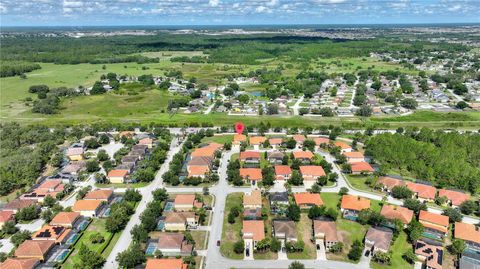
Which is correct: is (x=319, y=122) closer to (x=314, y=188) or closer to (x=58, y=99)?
(x=314, y=188)

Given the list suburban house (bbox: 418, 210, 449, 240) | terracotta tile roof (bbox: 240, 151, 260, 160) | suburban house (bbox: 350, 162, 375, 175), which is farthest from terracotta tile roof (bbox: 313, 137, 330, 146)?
suburban house (bbox: 418, 210, 449, 240)

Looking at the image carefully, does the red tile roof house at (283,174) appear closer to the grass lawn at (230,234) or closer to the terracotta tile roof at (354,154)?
the grass lawn at (230,234)

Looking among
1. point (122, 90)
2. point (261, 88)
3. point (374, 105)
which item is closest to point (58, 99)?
point (122, 90)

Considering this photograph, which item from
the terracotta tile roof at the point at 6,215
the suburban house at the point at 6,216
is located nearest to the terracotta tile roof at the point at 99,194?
the suburban house at the point at 6,216

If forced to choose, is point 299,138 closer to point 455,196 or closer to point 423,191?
point 423,191

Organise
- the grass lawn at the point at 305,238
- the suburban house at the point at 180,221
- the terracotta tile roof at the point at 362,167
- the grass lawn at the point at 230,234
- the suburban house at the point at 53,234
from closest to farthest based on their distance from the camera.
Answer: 1. the grass lawn at the point at 305,238
2. the grass lawn at the point at 230,234
3. the suburban house at the point at 53,234
4. the suburban house at the point at 180,221
5. the terracotta tile roof at the point at 362,167
